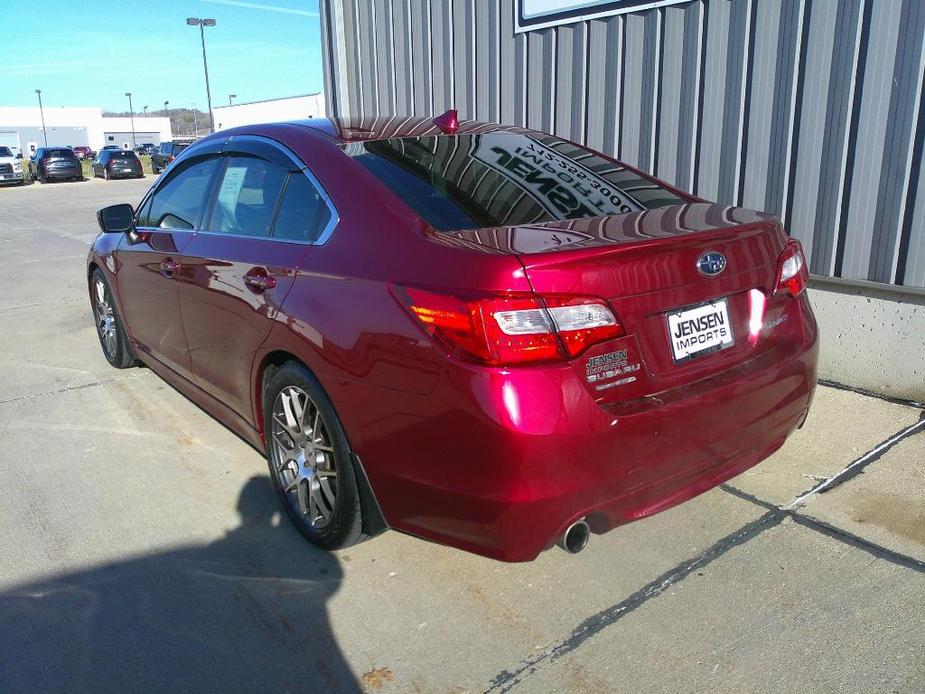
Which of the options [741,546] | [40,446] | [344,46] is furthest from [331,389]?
[344,46]

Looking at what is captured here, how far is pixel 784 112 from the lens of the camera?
461 cm

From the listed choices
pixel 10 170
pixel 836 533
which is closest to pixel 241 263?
pixel 836 533

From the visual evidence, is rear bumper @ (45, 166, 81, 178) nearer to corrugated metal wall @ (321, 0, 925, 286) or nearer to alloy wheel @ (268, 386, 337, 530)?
corrugated metal wall @ (321, 0, 925, 286)

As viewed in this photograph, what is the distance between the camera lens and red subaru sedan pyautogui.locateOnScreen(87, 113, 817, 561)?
2.14 m

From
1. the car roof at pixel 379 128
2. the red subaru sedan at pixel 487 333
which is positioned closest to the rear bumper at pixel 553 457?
the red subaru sedan at pixel 487 333

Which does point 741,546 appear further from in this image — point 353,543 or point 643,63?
point 643,63

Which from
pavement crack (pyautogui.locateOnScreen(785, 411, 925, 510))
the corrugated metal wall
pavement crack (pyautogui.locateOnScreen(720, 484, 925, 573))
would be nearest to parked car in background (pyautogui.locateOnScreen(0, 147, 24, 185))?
the corrugated metal wall

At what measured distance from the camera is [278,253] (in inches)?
115

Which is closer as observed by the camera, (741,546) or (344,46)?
(741,546)

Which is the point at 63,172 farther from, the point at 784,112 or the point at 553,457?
the point at 553,457

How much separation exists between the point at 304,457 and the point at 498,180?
49.8 inches

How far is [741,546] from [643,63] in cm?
362

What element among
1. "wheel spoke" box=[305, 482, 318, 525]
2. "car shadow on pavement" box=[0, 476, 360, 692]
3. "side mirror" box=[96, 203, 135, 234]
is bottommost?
"car shadow on pavement" box=[0, 476, 360, 692]

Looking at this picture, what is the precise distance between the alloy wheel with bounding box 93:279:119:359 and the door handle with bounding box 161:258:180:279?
1.39 metres
